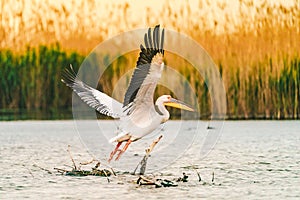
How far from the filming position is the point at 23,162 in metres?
11.7

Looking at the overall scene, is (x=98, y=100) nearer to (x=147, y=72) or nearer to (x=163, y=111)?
(x=163, y=111)

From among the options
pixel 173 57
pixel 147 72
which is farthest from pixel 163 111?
pixel 173 57

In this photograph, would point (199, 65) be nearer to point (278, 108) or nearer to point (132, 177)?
point (278, 108)

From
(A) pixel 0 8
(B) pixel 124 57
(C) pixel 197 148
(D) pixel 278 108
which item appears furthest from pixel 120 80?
(A) pixel 0 8

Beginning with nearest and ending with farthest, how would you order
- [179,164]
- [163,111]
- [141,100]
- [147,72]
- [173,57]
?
[147,72] < [141,100] < [163,111] < [179,164] < [173,57]

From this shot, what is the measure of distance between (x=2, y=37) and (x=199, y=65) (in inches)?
271

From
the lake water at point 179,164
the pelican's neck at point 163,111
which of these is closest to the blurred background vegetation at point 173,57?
the lake water at point 179,164

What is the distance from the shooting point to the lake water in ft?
29.1

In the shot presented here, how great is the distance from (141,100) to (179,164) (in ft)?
6.77

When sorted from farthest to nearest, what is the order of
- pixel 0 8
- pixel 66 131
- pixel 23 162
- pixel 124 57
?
pixel 0 8 < pixel 124 57 < pixel 66 131 < pixel 23 162

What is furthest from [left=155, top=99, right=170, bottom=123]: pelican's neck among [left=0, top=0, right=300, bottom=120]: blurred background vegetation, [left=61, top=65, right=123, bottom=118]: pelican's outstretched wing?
[left=0, top=0, right=300, bottom=120]: blurred background vegetation

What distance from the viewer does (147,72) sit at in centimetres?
900

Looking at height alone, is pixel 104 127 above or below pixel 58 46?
below

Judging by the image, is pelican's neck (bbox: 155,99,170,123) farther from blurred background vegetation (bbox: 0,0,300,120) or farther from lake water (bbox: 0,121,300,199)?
blurred background vegetation (bbox: 0,0,300,120)
